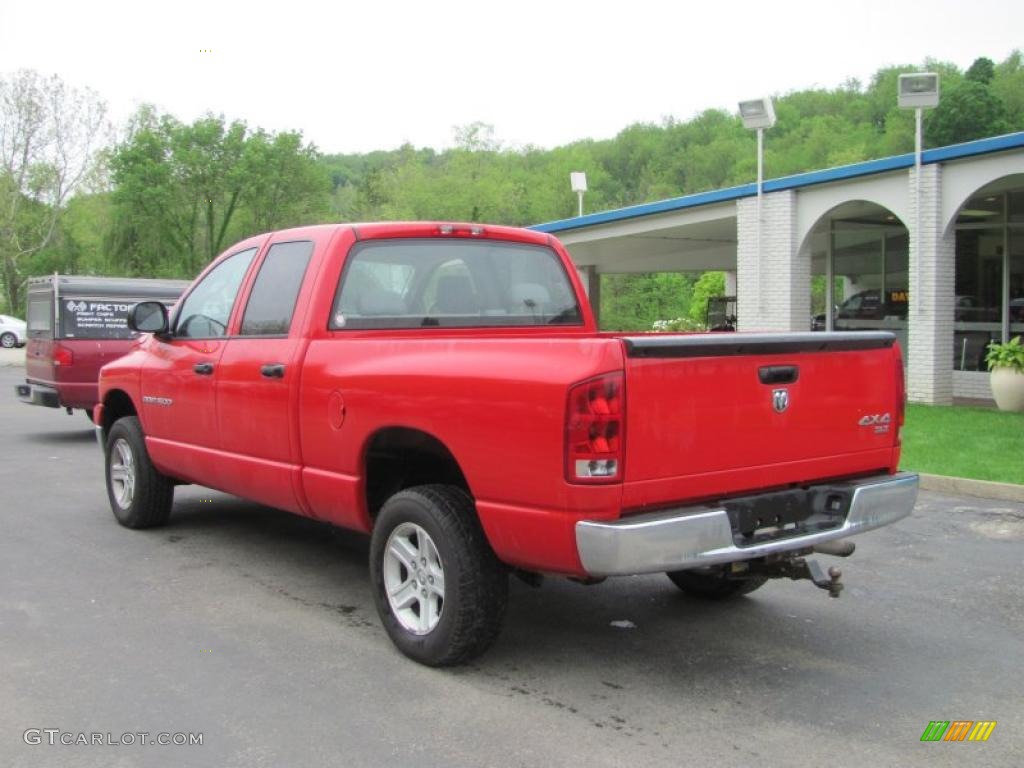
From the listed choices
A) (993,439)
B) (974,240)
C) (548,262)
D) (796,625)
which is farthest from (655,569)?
(974,240)

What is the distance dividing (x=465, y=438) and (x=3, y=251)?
4870cm

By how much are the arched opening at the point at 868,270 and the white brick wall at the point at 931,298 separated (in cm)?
301

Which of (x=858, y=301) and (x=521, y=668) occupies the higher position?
(x=858, y=301)

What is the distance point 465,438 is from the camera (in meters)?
4.07

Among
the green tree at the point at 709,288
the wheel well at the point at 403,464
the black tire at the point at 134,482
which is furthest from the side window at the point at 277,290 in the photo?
the green tree at the point at 709,288

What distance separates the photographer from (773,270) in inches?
622

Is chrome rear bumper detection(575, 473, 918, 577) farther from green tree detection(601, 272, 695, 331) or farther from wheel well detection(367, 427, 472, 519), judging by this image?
green tree detection(601, 272, 695, 331)

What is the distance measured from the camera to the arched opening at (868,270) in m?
17.5

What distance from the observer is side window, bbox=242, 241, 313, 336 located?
543 centimetres

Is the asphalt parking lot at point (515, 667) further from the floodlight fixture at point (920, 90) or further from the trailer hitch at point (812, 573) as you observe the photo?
the floodlight fixture at point (920, 90)

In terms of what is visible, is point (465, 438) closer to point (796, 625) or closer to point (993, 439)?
point (796, 625)

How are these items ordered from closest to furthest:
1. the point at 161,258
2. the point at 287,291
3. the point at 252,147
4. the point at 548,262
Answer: the point at 287,291 → the point at 548,262 → the point at 252,147 → the point at 161,258

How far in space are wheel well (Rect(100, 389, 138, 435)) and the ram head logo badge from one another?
5094 mm

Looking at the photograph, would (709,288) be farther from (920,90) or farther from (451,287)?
(451,287)
